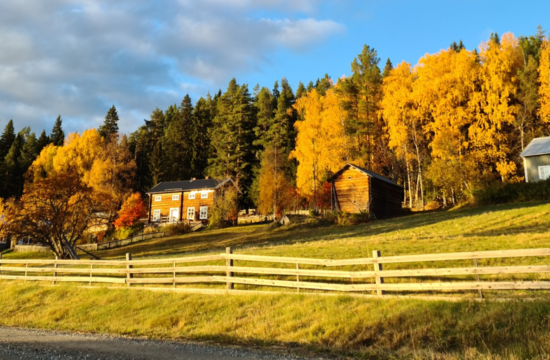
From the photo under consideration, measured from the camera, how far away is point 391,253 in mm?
15727

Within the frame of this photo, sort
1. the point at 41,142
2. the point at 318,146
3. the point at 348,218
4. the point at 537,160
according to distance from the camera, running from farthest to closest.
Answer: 1. the point at 41,142
2. the point at 318,146
3. the point at 348,218
4. the point at 537,160

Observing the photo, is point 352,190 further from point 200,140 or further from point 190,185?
point 200,140

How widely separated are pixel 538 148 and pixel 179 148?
59.3m

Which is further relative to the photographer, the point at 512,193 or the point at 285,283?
the point at 512,193

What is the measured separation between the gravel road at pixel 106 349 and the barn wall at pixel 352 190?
32.7 metres

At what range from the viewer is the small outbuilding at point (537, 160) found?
1384 inches

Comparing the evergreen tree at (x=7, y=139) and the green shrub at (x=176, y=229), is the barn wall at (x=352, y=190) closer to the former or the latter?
the green shrub at (x=176, y=229)

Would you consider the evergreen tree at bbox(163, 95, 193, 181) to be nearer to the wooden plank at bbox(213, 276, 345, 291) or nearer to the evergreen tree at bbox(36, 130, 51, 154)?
the evergreen tree at bbox(36, 130, 51, 154)

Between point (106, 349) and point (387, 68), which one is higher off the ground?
point (387, 68)

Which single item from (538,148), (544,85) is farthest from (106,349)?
(544,85)

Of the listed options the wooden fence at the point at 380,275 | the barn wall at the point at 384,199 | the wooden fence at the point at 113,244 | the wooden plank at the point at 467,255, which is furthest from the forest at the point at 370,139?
the wooden plank at the point at 467,255

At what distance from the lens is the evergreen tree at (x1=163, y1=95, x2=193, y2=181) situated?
71938 millimetres

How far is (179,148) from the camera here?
76375 millimetres

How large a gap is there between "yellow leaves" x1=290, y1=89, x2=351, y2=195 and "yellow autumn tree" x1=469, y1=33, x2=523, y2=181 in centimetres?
1387
